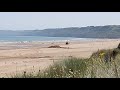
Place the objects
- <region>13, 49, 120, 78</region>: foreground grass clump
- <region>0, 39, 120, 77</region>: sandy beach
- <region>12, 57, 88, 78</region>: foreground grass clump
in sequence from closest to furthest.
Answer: <region>13, 49, 120, 78</region>: foreground grass clump
<region>12, 57, 88, 78</region>: foreground grass clump
<region>0, 39, 120, 77</region>: sandy beach

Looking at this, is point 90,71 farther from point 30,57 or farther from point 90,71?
point 30,57

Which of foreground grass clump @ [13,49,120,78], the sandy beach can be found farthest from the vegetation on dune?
the sandy beach

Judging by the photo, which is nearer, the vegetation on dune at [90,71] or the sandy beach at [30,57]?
the vegetation on dune at [90,71]

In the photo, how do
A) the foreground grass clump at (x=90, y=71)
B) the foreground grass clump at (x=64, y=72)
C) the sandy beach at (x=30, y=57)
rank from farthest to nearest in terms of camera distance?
the sandy beach at (x=30, y=57)
the foreground grass clump at (x=64, y=72)
the foreground grass clump at (x=90, y=71)

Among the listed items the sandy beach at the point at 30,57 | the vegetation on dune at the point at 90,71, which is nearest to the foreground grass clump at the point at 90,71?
the vegetation on dune at the point at 90,71

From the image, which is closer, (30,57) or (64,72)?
(64,72)

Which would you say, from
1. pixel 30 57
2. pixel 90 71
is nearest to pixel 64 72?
pixel 90 71

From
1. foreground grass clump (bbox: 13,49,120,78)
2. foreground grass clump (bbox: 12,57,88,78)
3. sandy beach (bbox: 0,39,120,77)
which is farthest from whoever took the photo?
sandy beach (bbox: 0,39,120,77)

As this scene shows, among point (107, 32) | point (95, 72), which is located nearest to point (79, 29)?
point (107, 32)

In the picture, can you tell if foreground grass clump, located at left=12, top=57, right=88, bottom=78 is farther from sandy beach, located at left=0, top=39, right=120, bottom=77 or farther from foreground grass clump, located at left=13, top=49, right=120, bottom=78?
sandy beach, located at left=0, top=39, right=120, bottom=77

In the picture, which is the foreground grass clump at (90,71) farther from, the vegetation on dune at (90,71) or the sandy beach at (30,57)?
the sandy beach at (30,57)

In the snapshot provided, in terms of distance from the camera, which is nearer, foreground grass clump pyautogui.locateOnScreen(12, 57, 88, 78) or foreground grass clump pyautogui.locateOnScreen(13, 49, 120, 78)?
foreground grass clump pyautogui.locateOnScreen(13, 49, 120, 78)
